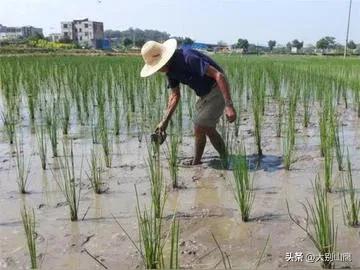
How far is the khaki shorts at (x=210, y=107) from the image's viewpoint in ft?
13.0

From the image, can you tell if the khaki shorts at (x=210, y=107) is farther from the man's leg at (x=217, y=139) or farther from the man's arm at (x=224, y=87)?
the man's arm at (x=224, y=87)

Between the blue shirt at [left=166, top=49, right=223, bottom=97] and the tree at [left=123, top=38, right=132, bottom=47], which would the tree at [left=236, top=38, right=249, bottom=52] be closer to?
the tree at [left=123, top=38, right=132, bottom=47]

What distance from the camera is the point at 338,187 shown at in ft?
10.9

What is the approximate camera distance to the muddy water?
Answer: 7.73 ft

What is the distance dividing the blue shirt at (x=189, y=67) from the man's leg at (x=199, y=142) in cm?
40

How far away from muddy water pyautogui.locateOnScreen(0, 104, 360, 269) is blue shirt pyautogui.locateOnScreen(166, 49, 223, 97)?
77 centimetres

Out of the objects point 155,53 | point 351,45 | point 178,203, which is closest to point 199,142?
point 155,53

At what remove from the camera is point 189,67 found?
371 cm

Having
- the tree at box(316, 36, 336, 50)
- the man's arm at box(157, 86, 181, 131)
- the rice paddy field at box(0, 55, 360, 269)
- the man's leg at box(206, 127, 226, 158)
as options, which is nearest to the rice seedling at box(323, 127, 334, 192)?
the rice paddy field at box(0, 55, 360, 269)

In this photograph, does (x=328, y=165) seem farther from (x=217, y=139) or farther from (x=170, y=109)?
(x=170, y=109)

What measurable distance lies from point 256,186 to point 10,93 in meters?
5.32

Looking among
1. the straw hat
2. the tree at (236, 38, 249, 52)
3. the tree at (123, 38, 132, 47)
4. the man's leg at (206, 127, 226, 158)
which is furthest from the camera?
the tree at (236, 38, 249, 52)

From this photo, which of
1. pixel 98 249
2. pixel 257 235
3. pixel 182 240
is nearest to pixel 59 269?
pixel 98 249

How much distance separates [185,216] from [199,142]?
4.11 ft
